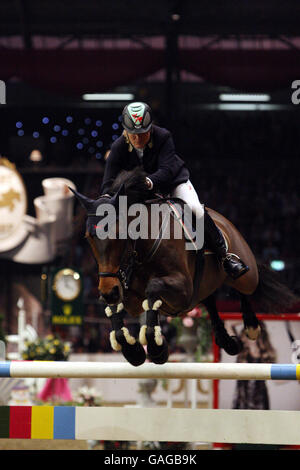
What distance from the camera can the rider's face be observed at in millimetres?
3891

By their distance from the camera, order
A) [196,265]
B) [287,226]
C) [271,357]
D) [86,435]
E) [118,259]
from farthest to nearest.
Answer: [287,226], [271,357], [196,265], [86,435], [118,259]

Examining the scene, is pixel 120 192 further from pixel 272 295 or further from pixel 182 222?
pixel 272 295

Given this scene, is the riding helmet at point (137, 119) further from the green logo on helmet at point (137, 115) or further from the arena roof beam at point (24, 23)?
the arena roof beam at point (24, 23)

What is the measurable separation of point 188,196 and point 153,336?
95 cm

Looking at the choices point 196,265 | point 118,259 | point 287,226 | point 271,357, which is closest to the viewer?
point 118,259

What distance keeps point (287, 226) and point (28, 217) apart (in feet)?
15.6

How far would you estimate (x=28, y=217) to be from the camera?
12656 mm

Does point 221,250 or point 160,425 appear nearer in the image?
point 160,425

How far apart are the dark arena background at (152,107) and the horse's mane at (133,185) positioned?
6.57 meters

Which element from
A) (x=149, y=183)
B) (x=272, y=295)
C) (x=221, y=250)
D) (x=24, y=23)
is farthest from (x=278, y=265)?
(x=149, y=183)

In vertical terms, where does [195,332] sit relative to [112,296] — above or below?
above

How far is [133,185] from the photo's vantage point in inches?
149

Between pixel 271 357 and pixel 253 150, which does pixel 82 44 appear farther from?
pixel 271 357

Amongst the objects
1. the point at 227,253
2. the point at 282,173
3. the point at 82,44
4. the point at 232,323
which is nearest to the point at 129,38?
the point at 82,44
